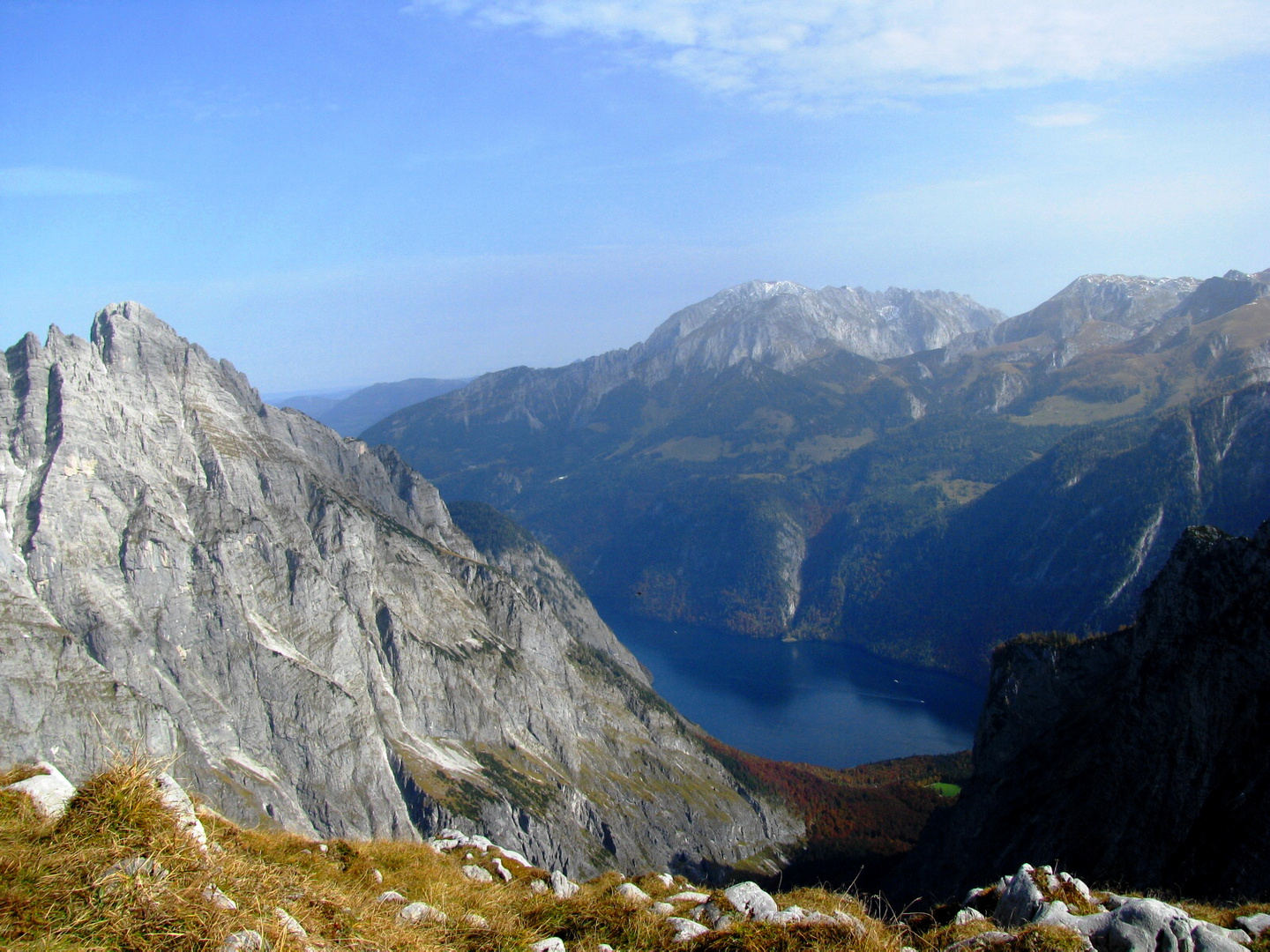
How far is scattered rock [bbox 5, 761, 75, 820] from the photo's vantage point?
1140 cm

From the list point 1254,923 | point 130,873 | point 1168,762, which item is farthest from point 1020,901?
point 1168,762

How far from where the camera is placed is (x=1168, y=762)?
159 ft

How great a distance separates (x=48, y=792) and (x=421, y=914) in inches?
257

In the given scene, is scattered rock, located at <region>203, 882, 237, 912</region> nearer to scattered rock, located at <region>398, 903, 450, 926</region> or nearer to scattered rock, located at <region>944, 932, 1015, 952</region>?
scattered rock, located at <region>398, 903, 450, 926</region>

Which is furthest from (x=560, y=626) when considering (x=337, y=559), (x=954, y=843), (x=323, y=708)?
(x=954, y=843)

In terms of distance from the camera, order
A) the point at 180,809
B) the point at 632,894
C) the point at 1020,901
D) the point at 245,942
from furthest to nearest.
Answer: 1. the point at 632,894
2. the point at 1020,901
3. the point at 180,809
4. the point at 245,942

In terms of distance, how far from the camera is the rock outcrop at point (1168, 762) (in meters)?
40.5

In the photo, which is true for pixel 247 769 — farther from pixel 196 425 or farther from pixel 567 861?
pixel 196 425

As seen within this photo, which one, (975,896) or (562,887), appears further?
(562,887)

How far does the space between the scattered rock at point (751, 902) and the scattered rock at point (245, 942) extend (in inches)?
373

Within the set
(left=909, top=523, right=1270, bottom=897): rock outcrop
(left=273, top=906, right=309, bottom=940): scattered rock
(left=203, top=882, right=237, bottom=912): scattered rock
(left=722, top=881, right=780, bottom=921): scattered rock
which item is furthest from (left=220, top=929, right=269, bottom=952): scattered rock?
(left=909, top=523, right=1270, bottom=897): rock outcrop

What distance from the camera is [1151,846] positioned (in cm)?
4509

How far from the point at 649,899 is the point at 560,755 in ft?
401

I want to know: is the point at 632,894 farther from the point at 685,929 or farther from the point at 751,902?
the point at 685,929
